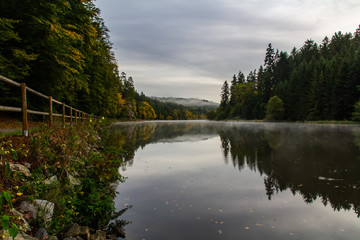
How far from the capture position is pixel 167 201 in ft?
16.5

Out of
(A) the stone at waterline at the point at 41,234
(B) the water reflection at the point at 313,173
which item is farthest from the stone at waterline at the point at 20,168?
(B) the water reflection at the point at 313,173

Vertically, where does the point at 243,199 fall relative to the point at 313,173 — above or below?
below

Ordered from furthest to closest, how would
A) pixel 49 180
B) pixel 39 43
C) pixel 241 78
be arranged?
pixel 241 78
pixel 39 43
pixel 49 180

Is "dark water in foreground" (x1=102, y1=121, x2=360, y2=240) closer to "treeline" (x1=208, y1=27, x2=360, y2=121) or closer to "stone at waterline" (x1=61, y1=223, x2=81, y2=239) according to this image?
"stone at waterline" (x1=61, y1=223, x2=81, y2=239)

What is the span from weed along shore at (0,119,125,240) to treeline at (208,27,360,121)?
49.1m

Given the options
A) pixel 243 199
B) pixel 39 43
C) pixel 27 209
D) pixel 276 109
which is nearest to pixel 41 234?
pixel 27 209

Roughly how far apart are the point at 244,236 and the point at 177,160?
6.08 metres

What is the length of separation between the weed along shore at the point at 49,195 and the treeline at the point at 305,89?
1931 inches

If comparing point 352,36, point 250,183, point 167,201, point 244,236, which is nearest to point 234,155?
point 250,183

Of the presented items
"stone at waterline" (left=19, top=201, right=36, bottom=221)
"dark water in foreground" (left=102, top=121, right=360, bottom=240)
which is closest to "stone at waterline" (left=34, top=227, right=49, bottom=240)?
"stone at waterline" (left=19, top=201, right=36, bottom=221)

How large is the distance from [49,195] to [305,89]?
6989 centimetres

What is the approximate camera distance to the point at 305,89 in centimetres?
6234

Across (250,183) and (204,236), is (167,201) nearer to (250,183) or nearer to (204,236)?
(204,236)

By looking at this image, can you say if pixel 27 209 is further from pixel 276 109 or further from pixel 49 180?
pixel 276 109
